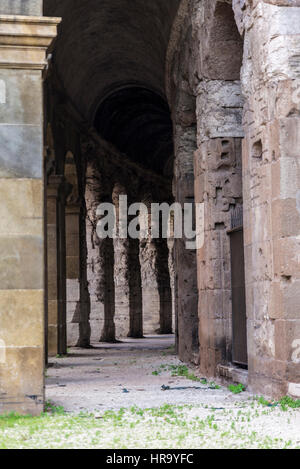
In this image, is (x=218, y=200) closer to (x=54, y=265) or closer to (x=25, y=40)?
(x=25, y=40)

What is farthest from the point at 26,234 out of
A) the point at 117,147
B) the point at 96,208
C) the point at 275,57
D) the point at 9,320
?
the point at 117,147

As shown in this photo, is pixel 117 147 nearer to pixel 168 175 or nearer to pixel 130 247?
pixel 130 247

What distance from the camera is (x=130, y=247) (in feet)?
83.5

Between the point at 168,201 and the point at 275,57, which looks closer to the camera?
the point at 275,57

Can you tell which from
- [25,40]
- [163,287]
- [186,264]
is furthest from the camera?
[163,287]

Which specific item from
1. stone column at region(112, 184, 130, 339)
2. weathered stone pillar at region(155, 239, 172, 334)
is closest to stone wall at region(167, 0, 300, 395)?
stone column at region(112, 184, 130, 339)

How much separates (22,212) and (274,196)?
2.66m

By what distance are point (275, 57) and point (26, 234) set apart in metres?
3.26

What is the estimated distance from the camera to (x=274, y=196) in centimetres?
749

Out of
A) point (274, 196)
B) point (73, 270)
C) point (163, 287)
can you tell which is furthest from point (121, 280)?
point (274, 196)

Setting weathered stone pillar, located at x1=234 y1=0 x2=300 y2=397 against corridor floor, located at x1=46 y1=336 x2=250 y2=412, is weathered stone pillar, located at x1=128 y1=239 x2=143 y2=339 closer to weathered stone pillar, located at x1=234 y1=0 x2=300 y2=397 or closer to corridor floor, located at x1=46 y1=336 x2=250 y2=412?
corridor floor, located at x1=46 y1=336 x2=250 y2=412

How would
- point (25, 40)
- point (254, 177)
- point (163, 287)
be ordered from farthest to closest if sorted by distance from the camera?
point (163, 287), point (254, 177), point (25, 40)

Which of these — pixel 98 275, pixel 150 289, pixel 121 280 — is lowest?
pixel 150 289
